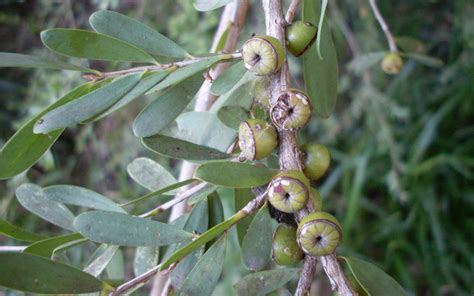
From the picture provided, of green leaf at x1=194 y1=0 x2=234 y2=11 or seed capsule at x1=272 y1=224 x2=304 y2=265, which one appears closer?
seed capsule at x1=272 y1=224 x2=304 y2=265

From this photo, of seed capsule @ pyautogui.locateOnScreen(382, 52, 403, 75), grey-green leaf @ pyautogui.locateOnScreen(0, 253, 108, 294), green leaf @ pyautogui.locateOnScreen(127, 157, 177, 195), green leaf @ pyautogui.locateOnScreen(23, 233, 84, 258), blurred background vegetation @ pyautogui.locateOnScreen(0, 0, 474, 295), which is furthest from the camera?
blurred background vegetation @ pyautogui.locateOnScreen(0, 0, 474, 295)

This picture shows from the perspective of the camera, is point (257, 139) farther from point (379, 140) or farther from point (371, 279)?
point (379, 140)

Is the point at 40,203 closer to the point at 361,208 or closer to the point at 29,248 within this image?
the point at 29,248

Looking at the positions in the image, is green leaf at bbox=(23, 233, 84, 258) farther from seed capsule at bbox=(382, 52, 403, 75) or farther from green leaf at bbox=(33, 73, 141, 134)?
seed capsule at bbox=(382, 52, 403, 75)

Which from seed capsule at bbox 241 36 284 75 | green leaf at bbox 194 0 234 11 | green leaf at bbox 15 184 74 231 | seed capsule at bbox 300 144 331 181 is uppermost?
green leaf at bbox 194 0 234 11

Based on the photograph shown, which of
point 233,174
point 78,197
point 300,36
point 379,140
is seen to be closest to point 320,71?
point 300,36

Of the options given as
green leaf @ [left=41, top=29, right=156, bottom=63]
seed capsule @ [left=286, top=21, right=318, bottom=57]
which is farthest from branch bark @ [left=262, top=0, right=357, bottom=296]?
green leaf @ [left=41, top=29, right=156, bottom=63]

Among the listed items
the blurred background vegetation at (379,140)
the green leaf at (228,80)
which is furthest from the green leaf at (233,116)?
the blurred background vegetation at (379,140)
